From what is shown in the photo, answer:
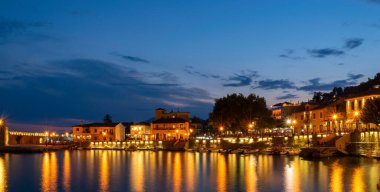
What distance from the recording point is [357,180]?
38.8m

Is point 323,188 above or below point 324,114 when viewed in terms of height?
below

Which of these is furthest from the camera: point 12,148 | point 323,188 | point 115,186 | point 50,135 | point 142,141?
point 50,135

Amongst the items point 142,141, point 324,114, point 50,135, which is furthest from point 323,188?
point 50,135

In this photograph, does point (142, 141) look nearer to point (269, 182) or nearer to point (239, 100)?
point (239, 100)

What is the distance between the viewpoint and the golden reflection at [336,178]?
35666mm

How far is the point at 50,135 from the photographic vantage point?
146250 millimetres

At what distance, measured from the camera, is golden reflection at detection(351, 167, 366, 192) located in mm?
34763

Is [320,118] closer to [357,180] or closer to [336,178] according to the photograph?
[336,178]

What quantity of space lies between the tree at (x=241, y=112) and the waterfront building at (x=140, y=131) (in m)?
34.1

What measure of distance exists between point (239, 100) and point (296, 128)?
539 inches

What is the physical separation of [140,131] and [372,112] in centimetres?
7528

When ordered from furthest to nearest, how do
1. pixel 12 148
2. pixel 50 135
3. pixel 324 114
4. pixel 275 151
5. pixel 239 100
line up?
pixel 50 135, pixel 12 148, pixel 239 100, pixel 324 114, pixel 275 151

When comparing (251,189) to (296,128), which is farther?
(296,128)

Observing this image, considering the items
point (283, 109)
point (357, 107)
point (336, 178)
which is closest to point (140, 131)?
point (283, 109)
